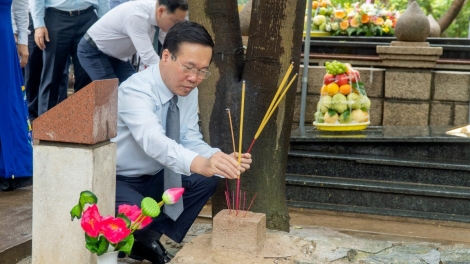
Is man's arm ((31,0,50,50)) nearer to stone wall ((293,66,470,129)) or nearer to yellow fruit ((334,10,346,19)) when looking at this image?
stone wall ((293,66,470,129))

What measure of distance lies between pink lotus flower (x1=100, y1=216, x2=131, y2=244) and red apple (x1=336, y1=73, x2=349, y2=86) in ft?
15.2

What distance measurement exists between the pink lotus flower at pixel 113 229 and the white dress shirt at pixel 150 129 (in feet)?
2.36

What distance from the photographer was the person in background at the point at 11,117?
5.08m

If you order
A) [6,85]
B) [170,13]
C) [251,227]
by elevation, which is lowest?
[251,227]

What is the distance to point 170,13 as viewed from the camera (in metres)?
5.30

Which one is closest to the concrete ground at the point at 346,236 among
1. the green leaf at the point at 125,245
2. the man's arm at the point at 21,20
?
the green leaf at the point at 125,245

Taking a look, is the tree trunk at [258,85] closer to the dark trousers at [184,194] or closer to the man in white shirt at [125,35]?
the dark trousers at [184,194]

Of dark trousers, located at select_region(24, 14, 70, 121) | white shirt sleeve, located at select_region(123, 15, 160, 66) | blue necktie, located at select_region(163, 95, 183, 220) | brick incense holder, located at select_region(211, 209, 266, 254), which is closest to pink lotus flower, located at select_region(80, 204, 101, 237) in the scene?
brick incense holder, located at select_region(211, 209, 266, 254)

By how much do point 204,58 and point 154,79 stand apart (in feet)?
1.03

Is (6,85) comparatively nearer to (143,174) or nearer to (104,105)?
(143,174)

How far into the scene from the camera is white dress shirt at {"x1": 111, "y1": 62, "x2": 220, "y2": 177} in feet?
11.0

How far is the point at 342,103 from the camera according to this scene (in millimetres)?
6898

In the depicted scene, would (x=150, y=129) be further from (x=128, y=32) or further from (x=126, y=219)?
(x=128, y=32)

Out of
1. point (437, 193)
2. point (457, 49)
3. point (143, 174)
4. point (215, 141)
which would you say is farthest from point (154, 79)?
point (457, 49)
